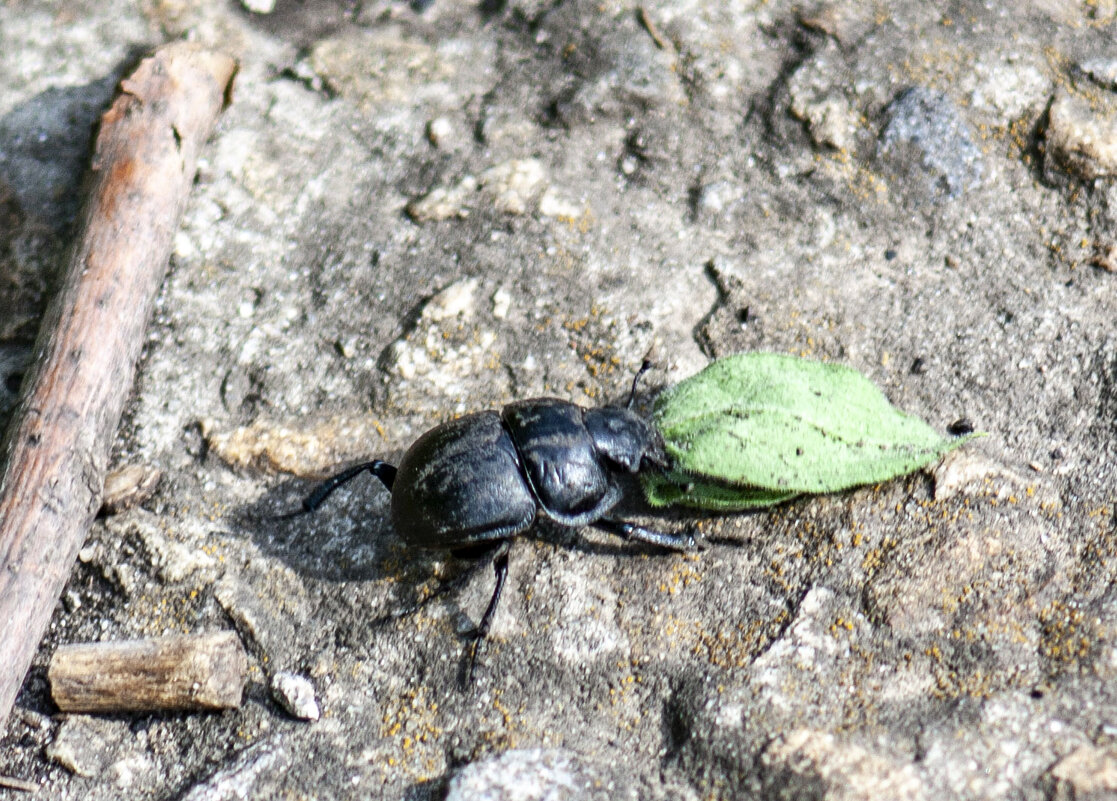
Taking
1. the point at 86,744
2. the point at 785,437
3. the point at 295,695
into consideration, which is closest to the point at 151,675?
the point at 86,744

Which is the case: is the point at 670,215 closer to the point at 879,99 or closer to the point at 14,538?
the point at 879,99

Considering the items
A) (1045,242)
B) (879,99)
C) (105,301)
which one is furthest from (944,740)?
(105,301)

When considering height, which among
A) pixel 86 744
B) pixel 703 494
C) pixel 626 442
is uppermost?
pixel 626 442

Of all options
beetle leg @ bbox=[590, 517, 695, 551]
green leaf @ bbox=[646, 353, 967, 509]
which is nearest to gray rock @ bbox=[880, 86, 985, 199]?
green leaf @ bbox=[646, 353, 967, 509]

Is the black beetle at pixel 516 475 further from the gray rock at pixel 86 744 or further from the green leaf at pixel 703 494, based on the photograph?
the gray rock at pixel 86 744

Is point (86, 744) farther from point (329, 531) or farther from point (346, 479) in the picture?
point (346, 479)

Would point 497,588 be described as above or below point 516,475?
below

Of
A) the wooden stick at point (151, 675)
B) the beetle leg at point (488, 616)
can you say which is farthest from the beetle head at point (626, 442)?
the wooden stick at point (151, 675)
